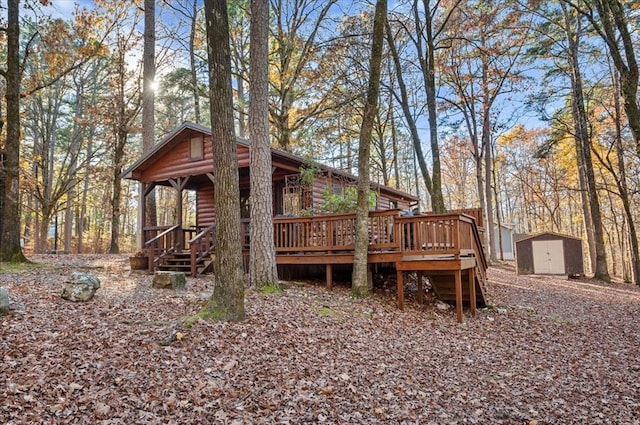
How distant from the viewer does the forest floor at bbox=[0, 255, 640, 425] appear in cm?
352

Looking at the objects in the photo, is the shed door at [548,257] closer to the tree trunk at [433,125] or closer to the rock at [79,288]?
the tree trunk at [433,125]

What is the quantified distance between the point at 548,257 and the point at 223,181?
60.1 ft

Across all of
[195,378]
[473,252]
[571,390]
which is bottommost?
[571,390]

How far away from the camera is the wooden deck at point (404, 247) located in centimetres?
807

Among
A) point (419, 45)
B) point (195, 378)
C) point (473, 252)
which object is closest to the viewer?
point (195, 378)

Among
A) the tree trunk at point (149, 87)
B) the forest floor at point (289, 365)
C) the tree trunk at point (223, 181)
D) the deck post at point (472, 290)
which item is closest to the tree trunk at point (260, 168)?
the forest floor at point (289, 365)

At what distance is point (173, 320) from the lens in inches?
213

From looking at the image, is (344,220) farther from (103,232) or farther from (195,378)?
(103,232)


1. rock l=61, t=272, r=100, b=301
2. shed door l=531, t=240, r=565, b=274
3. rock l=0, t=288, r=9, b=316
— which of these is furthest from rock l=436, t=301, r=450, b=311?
shed door l=531, t=240, r=565, b=274

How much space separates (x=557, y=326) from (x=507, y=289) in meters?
4.76

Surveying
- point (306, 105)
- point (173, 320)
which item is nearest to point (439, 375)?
point (173, 320)

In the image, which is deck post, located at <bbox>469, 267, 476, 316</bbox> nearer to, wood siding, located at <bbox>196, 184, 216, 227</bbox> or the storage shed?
wood siding, located at <bbox>196, 184, 216, 227</bbox>

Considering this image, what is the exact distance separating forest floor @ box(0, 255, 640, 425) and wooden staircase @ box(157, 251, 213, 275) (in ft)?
10.7

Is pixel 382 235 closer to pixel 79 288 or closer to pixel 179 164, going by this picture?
pixel 79 288
